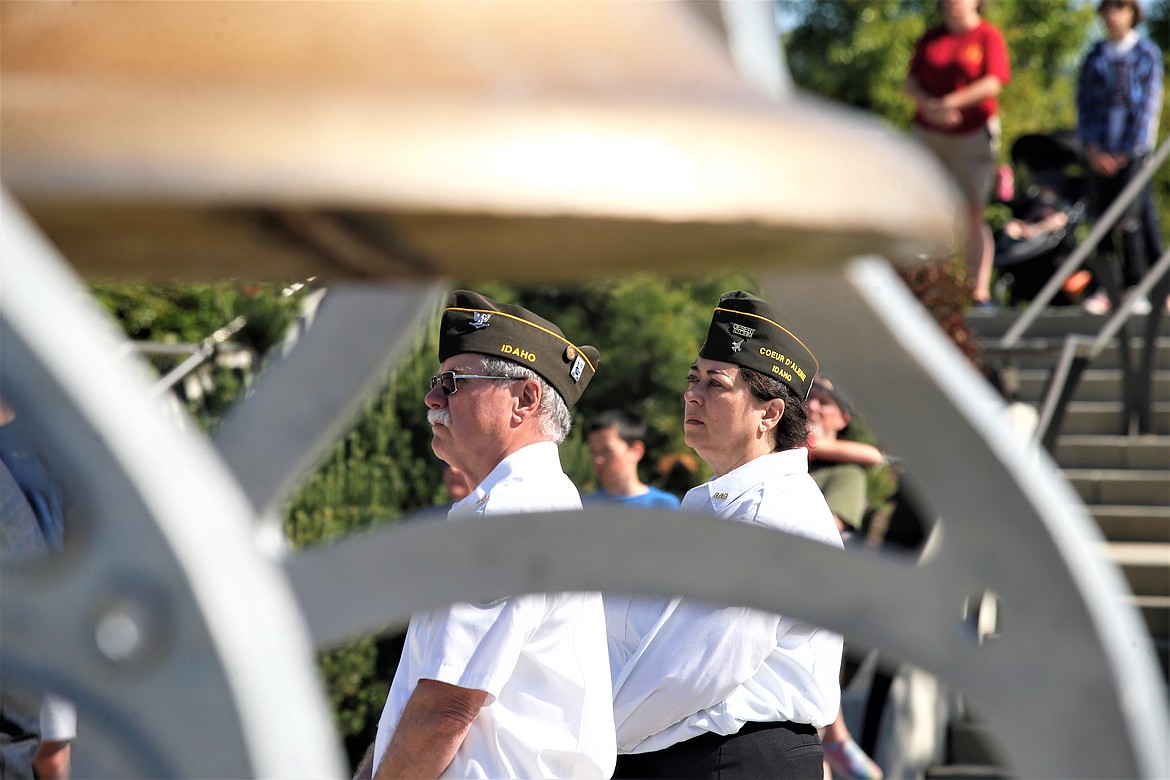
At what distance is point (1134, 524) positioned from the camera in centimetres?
707

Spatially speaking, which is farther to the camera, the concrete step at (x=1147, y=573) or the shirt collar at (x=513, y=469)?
the concrete step at (x=1147, y=573)

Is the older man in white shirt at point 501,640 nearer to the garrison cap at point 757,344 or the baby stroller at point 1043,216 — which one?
the garrison cap at point 757,344

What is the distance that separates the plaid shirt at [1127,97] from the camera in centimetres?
815

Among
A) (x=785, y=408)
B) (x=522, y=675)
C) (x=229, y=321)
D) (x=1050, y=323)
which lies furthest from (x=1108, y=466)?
(x=522, y=675)

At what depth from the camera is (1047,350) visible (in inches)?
255

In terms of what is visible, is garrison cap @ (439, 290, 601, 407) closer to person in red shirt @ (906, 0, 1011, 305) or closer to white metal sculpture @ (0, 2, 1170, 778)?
white metal sculpture @ (0, 2, 1170, 778)

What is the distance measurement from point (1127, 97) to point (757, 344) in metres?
5.78

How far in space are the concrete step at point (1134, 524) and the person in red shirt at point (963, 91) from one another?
1.66 metres

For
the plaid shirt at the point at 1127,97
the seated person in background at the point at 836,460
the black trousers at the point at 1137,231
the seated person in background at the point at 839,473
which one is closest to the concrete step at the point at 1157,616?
the seated person in background at the point at 839,473

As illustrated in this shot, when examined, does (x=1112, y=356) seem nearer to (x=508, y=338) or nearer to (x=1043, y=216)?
(x=1043, y=216)

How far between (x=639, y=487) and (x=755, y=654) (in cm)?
272

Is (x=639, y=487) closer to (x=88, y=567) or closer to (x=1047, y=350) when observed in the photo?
(x=1047, y=350)

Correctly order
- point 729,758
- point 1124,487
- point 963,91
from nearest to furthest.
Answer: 1. point 729,758
2. point 1124,487
3. point 963,91

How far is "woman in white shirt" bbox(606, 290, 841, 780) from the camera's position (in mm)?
2871
